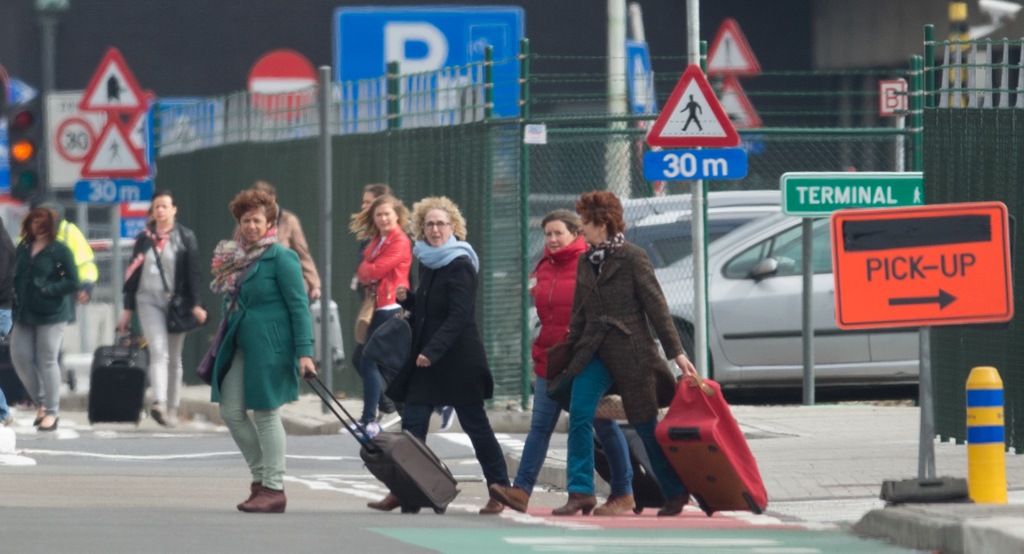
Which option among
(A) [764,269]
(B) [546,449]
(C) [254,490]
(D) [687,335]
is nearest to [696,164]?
(A) [764,269]

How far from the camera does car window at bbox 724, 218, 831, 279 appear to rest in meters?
15.1

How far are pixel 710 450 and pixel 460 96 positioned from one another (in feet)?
21.1

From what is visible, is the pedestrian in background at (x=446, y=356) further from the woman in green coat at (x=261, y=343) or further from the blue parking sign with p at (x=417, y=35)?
the blue parking sign with p at (x=417, y=35)

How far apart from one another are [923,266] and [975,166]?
2550 mm

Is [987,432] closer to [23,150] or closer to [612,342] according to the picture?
[612,342]

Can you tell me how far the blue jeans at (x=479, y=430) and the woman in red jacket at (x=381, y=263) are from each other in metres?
2.86

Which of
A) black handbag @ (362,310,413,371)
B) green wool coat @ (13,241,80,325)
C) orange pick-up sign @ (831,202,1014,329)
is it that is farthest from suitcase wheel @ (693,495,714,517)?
green wool coat @ (13,241,80,325)

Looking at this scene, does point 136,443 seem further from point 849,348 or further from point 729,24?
point 729,24

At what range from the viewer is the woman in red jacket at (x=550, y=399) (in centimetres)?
979

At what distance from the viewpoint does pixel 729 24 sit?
20953 mm

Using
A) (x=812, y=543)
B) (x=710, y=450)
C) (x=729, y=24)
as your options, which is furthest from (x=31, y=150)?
(x=812, y=543)

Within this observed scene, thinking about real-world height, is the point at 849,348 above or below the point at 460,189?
below

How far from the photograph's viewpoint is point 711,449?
941cm

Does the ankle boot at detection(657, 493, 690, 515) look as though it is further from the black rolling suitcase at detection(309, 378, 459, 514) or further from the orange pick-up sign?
the orange pick-up sign
